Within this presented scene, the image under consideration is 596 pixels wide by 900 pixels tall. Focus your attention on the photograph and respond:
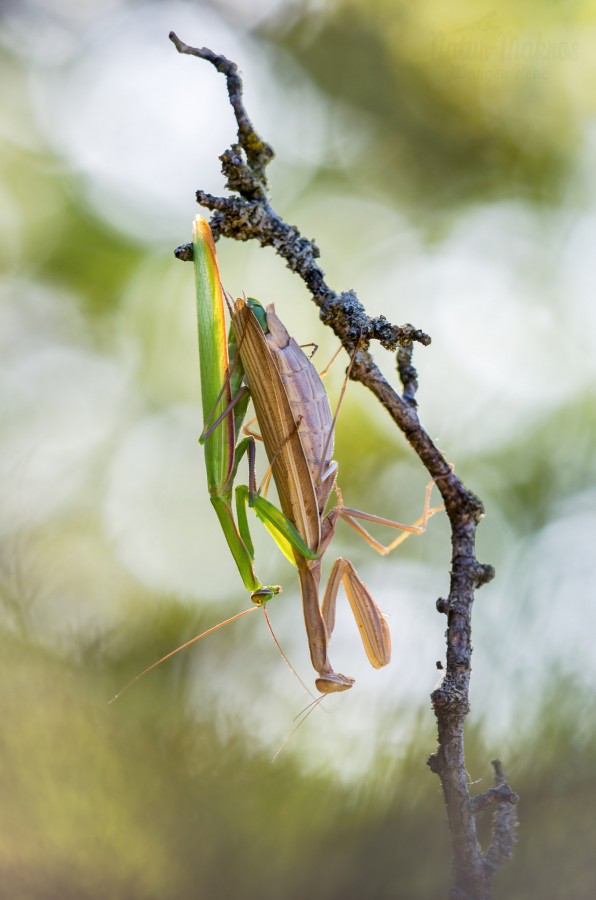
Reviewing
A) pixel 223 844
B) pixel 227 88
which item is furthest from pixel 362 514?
pixel 227 88

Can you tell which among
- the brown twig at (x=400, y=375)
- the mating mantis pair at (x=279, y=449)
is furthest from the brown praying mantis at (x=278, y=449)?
the brown twig at (x=400, y=375)

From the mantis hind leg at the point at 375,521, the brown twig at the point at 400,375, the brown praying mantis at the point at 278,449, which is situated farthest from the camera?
the mantis hind leg at the point at 375,521

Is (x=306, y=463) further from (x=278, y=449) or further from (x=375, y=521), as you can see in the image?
(x=375, y=521)

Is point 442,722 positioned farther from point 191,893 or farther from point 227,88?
point 227,88

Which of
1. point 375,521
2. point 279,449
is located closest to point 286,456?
point 279,449

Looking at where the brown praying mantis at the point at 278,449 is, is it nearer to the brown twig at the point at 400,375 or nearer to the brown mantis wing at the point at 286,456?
the brown mantis wing at the point at 286,456
